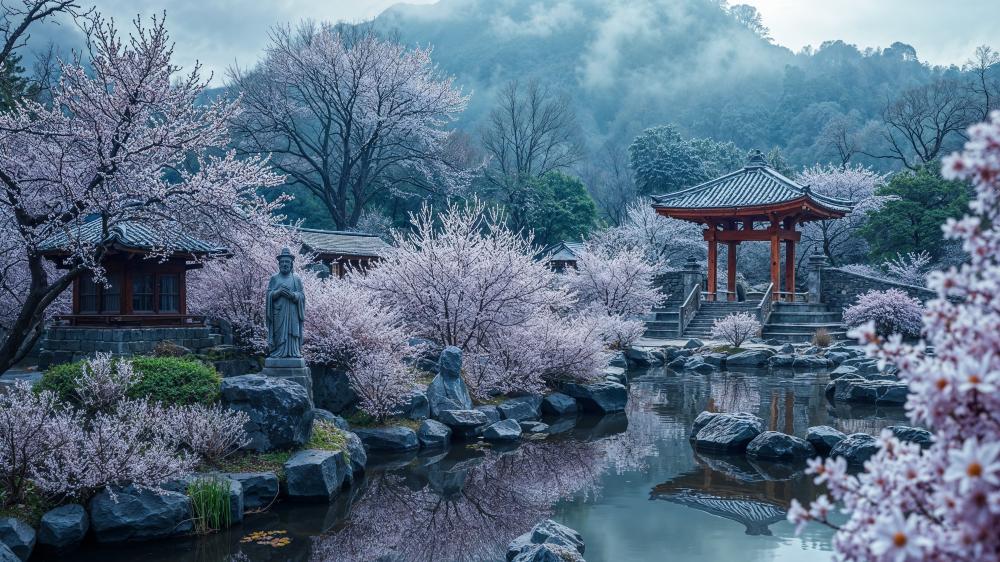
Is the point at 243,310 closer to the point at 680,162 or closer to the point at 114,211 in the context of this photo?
the point at 114,211

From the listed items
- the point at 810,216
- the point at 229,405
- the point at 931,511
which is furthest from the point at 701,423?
the point at 810,216

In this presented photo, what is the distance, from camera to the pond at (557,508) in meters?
7.25

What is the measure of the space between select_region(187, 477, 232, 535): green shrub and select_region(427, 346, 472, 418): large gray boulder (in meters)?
5.25

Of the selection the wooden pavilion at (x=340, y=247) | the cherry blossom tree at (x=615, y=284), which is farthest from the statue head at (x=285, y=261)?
the cherry blossom tree at (x=615, y=284)

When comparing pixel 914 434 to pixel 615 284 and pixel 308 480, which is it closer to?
pixel 308 480

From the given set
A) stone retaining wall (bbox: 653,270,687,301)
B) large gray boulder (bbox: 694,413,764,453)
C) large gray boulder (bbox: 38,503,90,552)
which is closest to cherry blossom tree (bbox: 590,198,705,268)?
stone retaining wall (bbox: 653,270,687,301)

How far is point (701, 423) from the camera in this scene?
12289mm

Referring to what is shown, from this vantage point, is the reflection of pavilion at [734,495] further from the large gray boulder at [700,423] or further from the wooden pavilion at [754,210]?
the wooden pavilion at [754,210]

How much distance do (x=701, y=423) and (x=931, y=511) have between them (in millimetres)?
10509

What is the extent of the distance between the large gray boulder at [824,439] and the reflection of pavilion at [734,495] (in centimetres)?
151

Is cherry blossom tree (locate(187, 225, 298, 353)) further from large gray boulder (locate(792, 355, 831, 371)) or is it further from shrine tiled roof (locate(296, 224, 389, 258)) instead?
large gray boulder (locate(792, 355, 831, 371))

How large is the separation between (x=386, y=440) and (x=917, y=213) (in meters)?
26.9

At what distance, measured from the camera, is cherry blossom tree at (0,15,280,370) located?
6977 millimetres

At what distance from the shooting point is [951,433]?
2.04 m
